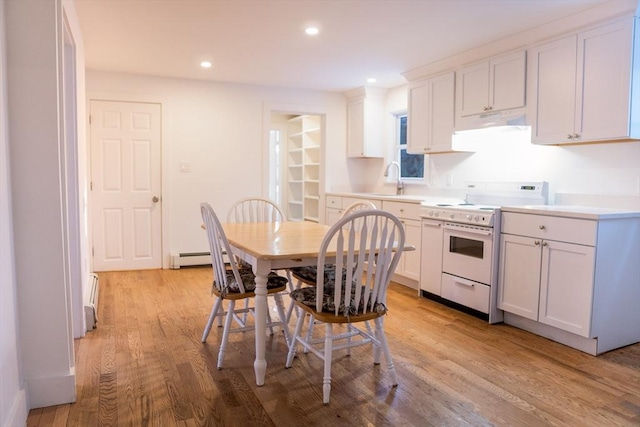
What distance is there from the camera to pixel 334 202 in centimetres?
566

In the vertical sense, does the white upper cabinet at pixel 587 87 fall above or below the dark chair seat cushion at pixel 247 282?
above

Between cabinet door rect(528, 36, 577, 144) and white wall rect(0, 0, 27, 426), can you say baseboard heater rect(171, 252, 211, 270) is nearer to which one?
white wall rect(0, 0, 27, 426)

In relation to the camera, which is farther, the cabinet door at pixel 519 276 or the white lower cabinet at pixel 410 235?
the white lower cabinet at pixel 410 235

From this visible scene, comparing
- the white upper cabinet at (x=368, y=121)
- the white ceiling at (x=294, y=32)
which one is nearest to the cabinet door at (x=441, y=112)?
the white ceiling at (x=294, y=32)

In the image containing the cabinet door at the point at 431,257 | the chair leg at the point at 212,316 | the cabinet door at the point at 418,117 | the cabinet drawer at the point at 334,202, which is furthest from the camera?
the cabinet drawer at the point at 334,202

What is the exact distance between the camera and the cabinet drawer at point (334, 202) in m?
5.54

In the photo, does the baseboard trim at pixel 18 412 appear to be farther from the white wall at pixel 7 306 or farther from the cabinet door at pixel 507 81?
the cabinet door at pixel 507 81

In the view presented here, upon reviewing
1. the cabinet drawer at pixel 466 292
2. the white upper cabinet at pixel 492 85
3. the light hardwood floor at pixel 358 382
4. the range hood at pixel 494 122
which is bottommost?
the light hardwood floor at pixel 358 382

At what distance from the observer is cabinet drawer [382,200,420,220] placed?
428 centimetres

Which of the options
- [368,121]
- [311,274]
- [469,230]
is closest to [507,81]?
[469,230]

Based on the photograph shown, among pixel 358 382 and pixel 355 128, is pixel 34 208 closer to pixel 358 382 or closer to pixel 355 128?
pixel 358 382

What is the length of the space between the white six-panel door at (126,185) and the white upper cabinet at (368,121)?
241 centimetres

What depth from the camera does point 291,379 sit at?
2434 millimetres

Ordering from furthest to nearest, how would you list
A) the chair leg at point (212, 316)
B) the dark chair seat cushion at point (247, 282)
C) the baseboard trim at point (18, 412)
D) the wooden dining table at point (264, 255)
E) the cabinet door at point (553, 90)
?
the cabinet door at point (553, 90)
the chair leg at point (212, 316)
the dark chair seat cushion at point (247, 282)
the wooden dining table at point (264, 255)
the baseboard trim at point (18, 412)
